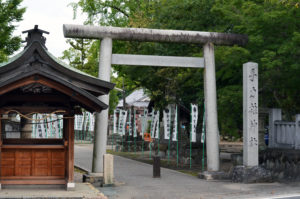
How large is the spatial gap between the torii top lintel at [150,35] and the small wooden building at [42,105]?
220cm

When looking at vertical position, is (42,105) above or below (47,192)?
above

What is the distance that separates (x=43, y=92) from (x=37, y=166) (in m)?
2.33

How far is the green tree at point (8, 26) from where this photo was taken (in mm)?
24531

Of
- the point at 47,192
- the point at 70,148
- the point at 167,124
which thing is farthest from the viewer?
the point at 167,124

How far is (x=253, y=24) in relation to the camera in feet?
52.0

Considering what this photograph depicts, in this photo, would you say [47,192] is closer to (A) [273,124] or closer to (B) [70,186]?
(B) [70,186]

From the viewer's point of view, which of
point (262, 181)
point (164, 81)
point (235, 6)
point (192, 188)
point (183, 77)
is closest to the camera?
point (192, 188)

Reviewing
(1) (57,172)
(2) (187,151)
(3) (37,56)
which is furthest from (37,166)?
(2) (187,151)

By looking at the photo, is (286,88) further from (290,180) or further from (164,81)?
(164,81)

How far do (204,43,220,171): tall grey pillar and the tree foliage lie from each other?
30.4 inches

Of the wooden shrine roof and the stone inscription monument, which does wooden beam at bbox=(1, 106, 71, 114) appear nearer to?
the wooden shrine roof

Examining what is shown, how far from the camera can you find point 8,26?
2494cm

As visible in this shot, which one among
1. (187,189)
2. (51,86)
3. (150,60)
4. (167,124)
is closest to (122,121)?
(167,124)

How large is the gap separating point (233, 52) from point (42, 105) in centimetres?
793
